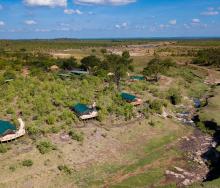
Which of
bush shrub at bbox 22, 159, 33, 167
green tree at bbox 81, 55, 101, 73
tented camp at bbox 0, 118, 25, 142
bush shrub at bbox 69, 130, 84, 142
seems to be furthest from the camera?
green tree at bbox 81, 55, 101, 73

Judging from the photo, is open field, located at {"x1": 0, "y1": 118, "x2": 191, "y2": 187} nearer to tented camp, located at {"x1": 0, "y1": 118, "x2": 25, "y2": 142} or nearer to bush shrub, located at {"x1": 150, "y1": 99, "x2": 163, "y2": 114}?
tented camp, located at {"x1": 0, "y1": 118, "x2": 25, "y2": 142}

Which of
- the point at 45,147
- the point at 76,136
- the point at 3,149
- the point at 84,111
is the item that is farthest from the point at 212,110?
the point at 3,149

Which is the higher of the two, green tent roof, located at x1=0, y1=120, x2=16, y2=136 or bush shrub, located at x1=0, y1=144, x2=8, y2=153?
green tent roof, located at x1=0, y1=120, x2=16, y2=136

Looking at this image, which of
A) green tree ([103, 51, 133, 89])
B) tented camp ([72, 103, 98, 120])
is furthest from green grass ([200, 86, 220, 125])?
green tree ([103, 51, 133, 89])

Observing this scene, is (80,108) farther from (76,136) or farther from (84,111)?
(76,136)

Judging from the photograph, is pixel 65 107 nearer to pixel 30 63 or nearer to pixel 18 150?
pixel 18 150

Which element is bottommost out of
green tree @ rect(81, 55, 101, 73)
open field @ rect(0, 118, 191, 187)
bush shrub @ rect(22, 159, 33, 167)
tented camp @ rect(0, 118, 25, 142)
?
open field @ rect(0, 118, 191, 187)

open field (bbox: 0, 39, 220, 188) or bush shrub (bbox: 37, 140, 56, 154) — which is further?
bush shrub (bbox: 37, 140, 56, 154)
